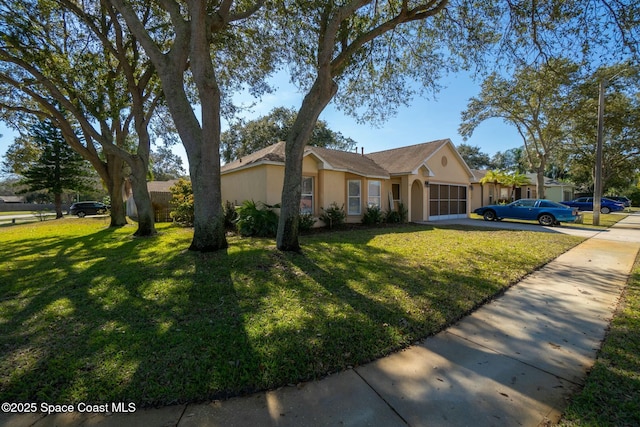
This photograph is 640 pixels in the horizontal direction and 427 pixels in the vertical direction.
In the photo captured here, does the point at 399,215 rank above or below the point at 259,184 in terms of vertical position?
below

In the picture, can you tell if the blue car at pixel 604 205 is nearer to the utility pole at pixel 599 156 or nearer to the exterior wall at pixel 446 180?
the utility pole at pixel 599 156

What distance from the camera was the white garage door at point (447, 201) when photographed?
18594 mm

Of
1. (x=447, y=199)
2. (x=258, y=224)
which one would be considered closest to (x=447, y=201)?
(x=447, y=199)

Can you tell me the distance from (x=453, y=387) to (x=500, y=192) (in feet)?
110

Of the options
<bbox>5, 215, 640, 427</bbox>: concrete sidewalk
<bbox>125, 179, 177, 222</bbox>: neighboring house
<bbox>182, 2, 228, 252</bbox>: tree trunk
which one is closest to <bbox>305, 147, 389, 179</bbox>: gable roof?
<bbox>182, 2, 228, 252</bbox>: tree trunk

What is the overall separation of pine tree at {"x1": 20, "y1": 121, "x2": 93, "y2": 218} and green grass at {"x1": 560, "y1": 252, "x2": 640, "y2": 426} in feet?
122

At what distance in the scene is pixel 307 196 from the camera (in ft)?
43.7

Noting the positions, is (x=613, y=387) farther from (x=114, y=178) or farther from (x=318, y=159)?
(x=114, y=178)

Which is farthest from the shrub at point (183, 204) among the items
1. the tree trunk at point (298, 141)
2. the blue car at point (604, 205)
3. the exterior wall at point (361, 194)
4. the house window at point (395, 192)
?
the blue car at point (604, 205)

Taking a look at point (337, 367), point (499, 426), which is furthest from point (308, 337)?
point (499, 426)

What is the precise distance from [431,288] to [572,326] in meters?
1.88

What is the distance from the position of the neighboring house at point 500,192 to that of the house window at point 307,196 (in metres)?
14.8

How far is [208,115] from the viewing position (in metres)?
6.78

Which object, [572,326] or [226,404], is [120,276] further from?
[572,326]
